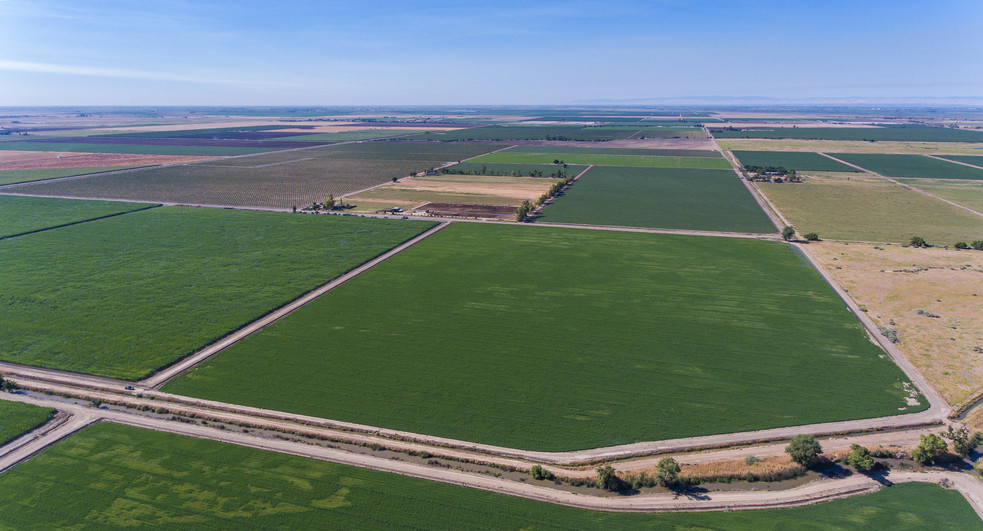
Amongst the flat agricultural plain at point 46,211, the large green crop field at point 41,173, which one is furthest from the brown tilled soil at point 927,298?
the large green crop field at point 41,173

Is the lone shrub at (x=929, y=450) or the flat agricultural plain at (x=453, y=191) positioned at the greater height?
the flat agricultural plain at (x=453, y=191)

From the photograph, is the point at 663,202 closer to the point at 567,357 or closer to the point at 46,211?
the point at 567,357

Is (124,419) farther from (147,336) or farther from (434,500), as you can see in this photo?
(434,500)

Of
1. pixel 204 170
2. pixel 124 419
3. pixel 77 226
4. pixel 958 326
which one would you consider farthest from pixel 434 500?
pixel 204 170

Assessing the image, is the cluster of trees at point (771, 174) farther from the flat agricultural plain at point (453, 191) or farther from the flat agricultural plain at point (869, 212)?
the flat agricultural plain at point (453, 191)

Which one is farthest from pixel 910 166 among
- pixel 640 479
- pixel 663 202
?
pixel 640 479

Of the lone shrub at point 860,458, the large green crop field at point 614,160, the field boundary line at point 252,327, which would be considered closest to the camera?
the lone shrub at point 860,458

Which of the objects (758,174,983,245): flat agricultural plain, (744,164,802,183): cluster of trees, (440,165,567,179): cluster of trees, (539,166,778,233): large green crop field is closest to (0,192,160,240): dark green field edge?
(440,165,567,179): cluster of trees
